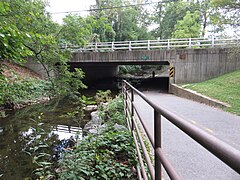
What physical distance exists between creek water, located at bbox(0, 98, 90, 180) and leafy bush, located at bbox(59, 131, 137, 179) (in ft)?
3.58

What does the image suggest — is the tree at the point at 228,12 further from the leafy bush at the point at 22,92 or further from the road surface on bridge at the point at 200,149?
the leafy bush at the point at 22,92

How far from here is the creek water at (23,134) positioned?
3631 mm

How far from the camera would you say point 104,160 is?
2.69 m

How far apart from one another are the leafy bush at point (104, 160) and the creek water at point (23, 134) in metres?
1.09

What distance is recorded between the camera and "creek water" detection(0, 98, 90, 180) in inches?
143

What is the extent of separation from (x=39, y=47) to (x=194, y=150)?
5993 mm

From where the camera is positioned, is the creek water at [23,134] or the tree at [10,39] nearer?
the tree at [10,39]

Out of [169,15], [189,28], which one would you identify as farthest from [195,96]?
[169,15]

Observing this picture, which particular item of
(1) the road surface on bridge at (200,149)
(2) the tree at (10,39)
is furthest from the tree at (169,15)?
(2) the tree at (10,39)

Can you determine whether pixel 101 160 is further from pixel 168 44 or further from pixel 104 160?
pixel 168 44

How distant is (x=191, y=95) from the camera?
28.0 ft

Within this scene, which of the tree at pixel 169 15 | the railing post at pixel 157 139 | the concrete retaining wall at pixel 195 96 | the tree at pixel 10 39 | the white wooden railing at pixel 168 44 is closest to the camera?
the railing post at pixel 157 139

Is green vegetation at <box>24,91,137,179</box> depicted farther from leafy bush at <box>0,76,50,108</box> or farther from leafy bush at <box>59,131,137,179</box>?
leafy bush at <box>0,76,50,108</box>

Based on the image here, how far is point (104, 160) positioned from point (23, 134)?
12.4 feet
